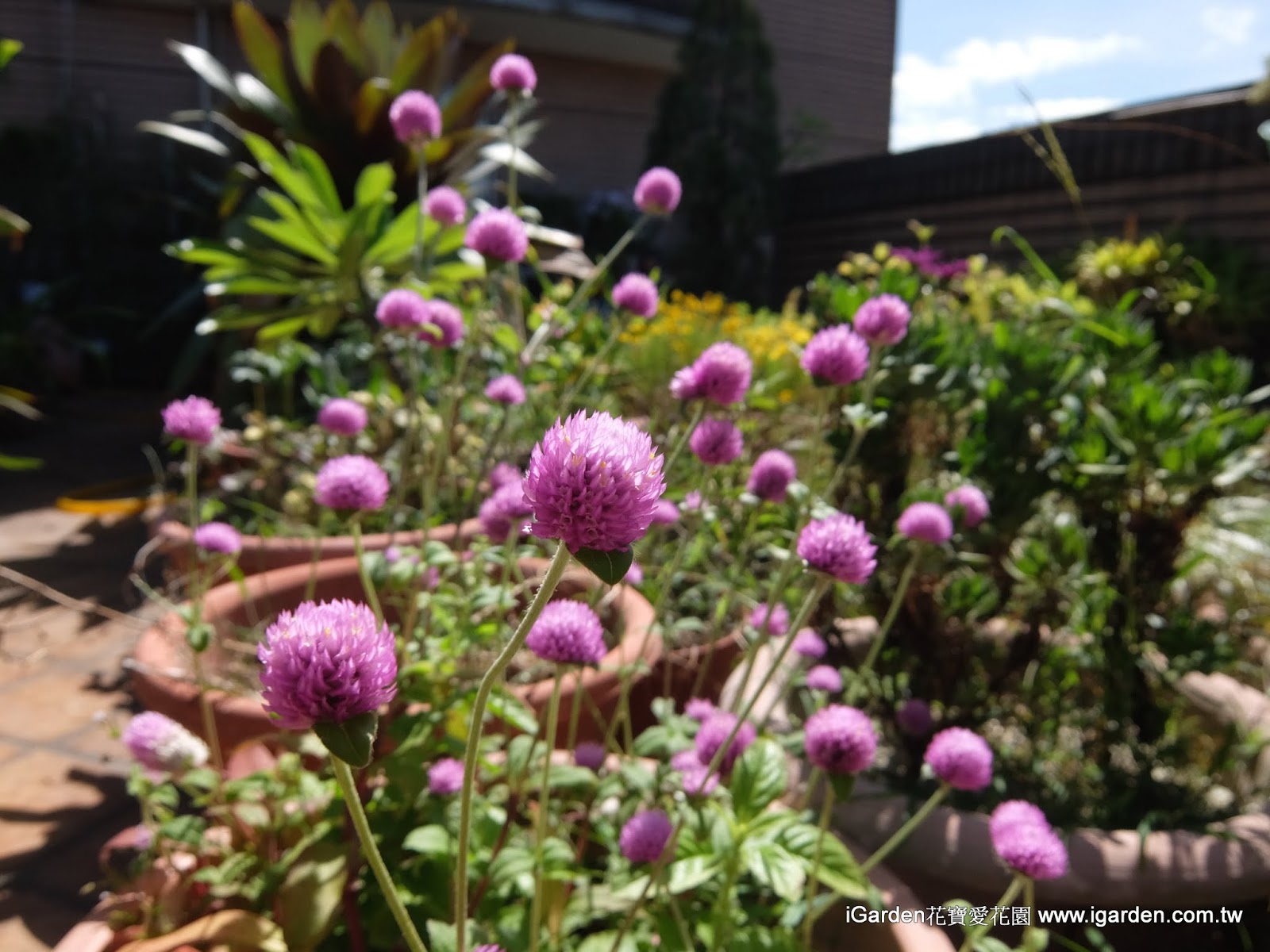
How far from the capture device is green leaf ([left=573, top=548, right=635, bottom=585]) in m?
0.40

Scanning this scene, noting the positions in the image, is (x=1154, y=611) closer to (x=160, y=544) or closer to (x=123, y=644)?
(x=160, y=544)

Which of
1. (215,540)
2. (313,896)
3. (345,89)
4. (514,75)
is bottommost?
(313,896)

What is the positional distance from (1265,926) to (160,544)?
6.99 feet

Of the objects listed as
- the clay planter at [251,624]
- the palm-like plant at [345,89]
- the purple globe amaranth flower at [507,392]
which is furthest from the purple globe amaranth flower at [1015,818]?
the palm-like plant at [345,89]

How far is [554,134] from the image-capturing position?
8547mm

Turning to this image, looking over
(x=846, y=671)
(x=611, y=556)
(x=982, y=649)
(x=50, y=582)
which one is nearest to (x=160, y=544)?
(x=50, y=582)

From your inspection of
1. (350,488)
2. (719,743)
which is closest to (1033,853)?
(719,743)

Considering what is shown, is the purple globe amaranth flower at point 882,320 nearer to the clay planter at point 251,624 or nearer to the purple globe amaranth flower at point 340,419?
the clay planter at point 251,624

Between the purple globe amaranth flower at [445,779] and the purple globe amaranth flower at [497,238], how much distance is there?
615 mm

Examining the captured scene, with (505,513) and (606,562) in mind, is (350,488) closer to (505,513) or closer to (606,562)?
(505,513)

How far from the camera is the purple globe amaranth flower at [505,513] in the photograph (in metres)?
0.96

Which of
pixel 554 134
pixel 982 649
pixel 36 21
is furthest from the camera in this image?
pixel 554 134

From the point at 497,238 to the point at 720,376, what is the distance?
16.1 inches

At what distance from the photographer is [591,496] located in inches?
15.6
